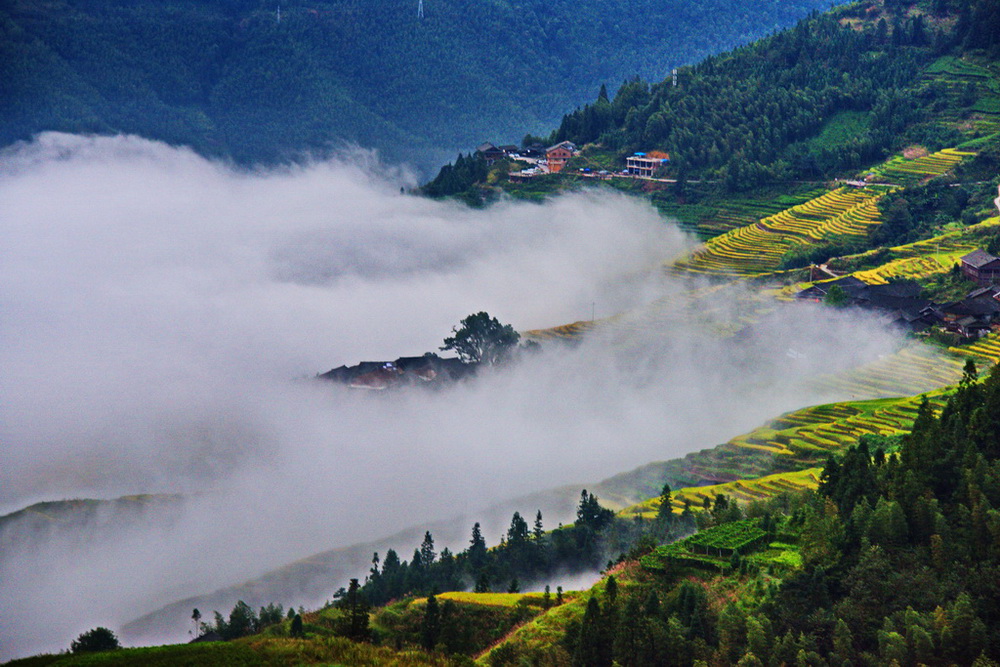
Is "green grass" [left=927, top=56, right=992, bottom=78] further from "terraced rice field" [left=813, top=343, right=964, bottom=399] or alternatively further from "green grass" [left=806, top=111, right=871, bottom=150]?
"terraced rice field" [left=813, top=343, right=964, bottom=399]

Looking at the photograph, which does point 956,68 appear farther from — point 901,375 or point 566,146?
point 901,375

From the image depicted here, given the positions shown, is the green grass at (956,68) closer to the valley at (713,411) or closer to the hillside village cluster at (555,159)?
the valley at (713,411)

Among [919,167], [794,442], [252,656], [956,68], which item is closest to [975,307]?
[794,442]

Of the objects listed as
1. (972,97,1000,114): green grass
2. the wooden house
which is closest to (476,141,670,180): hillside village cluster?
(972,97,1000,114): green grass

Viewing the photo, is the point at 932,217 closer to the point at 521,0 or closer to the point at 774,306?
the point at 774,306

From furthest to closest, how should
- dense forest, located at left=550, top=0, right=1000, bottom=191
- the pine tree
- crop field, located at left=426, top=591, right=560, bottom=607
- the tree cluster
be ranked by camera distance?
dense forest, located at left=550, top=0, right=1000, bottom=191 < the tree cluster < crop field, located at left=426, top=591, right=560, bottom=607 < the pine tree

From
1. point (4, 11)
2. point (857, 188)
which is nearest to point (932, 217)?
point (857, 188)
